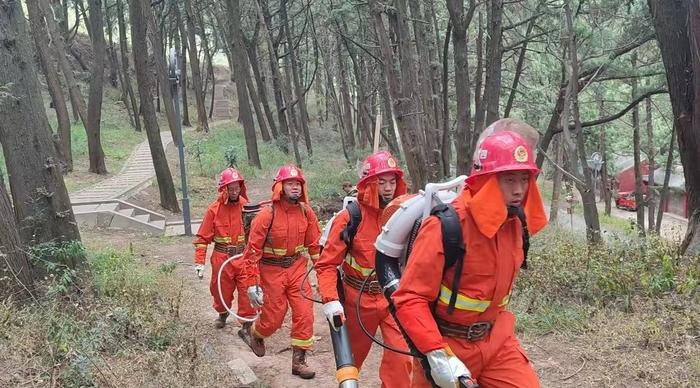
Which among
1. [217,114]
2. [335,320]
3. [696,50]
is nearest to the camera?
[335,320]

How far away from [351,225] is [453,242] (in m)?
1.99

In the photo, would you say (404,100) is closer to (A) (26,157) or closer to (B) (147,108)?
(A) (26,157)

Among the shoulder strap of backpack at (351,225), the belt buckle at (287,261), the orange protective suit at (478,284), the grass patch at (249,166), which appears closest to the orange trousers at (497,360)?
the orange protective suit at (478,284)

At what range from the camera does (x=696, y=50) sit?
7.45 metres

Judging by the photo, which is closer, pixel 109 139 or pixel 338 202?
pixel 338 202

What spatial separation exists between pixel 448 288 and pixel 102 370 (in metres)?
3.00

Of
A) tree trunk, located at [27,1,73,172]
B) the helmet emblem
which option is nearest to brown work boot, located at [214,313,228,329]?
the helmet emblem

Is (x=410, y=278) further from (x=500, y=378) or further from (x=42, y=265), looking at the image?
(x=42, y=265)

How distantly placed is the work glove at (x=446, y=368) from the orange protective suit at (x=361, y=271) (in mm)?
1714

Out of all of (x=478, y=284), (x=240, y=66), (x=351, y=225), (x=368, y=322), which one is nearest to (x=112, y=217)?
(x=240, y=66)

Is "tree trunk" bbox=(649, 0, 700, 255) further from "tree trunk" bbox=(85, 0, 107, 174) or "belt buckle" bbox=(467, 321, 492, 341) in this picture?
"tree trunk" bbox=(85, 0, 107, 174)

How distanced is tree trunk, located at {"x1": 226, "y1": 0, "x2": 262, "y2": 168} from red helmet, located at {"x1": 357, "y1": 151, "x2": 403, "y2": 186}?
1682cm

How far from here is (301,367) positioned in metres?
6.11

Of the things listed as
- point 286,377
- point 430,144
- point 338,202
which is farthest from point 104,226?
point 286,377
